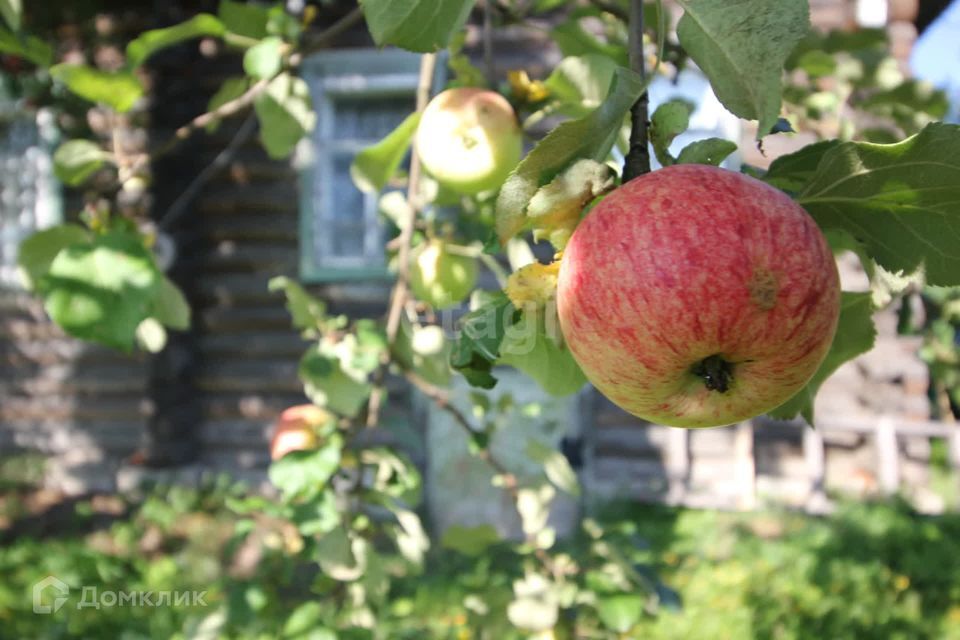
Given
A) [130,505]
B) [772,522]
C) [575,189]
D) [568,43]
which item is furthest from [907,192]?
[130,505]

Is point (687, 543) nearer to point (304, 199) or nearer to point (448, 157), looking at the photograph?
point (304, 199)

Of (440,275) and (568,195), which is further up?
Result: (568,195)

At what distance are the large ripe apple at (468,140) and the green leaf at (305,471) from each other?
0.50 metres

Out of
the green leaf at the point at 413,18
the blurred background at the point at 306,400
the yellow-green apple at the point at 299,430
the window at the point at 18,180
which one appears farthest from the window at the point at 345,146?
the green leaf at the point at 413,18

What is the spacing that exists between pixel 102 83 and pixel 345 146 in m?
3.08

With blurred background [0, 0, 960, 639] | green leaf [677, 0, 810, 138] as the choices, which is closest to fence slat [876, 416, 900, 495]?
blurred background [0, 0, 960, 639]

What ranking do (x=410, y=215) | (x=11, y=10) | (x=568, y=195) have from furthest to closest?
(x=410, y=215), (x=11, y=10), (x=568, y=195)

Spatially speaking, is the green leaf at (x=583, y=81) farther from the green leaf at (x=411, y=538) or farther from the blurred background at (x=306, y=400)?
the blurred background at (x=306, y=400)

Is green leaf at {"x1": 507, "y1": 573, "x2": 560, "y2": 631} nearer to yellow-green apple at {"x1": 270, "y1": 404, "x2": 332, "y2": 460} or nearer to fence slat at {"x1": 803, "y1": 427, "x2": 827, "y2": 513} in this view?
yellow-green apple at {"x1": 270, "y1": 404, "x2": 332, "y2": 460}

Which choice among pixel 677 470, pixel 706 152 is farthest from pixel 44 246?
pixel 677 470

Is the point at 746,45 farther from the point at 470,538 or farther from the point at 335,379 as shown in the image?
the point at 470,538

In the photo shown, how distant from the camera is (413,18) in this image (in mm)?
627

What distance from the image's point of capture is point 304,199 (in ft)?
13.3

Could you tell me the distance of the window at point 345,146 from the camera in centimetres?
397
